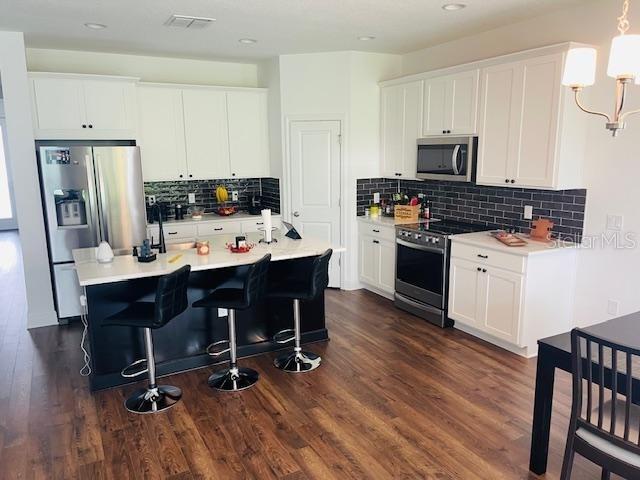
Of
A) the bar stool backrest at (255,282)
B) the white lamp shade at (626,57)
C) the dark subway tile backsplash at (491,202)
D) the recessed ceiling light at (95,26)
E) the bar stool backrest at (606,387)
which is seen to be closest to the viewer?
the bar stool backrest at (606,387)

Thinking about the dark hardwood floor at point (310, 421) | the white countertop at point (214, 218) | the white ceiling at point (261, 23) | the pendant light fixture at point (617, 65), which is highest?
the white ceiling at point (261, 23)

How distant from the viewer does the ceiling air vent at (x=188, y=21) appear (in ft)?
13.5

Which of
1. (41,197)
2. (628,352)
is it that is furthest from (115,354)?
(628,352)

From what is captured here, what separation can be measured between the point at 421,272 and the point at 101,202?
3.36m

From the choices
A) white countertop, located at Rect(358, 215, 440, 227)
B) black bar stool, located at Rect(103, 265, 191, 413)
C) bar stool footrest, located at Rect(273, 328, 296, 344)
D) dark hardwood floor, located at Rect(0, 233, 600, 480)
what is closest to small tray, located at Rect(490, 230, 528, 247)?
dark hardwood floor, located at Rect(0, 233, 600, 480)

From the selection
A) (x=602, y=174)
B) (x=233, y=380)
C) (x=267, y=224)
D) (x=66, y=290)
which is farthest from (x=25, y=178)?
(x=602, y=174)

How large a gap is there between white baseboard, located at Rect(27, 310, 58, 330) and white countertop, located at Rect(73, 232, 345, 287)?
4.37 ft

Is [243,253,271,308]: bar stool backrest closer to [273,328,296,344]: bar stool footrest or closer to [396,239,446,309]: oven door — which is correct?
[273,328,296,344]: bar stool footrest

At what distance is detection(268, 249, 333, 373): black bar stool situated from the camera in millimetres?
3652

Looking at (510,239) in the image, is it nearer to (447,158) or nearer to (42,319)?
(447,158)

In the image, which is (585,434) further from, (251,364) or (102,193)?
(102,193)

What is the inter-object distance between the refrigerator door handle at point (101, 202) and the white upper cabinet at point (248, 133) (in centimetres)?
171

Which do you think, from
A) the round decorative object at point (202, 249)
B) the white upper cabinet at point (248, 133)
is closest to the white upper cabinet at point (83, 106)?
the white upper cabinet at point (248, 133)

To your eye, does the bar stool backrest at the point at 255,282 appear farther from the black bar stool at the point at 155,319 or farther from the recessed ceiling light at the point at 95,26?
the recessed ceiling light at the point at 95,26
